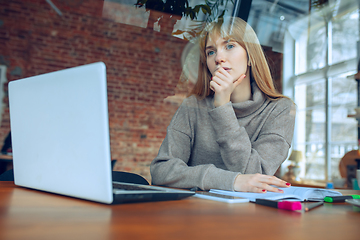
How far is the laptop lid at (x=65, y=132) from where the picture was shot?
1.45 feet

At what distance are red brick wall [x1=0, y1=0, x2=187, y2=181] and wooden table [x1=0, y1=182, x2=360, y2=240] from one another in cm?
385

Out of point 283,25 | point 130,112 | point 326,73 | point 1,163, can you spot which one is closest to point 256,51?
point 1,163

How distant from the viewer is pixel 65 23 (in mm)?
4223

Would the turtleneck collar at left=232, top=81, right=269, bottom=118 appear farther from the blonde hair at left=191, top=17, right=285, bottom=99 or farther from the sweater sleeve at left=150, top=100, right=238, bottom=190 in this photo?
the sweater sleeve at left=150, top=100, right=238, bottom=190

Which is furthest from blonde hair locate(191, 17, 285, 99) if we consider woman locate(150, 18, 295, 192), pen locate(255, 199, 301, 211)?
pen locate(255, 199, 301, 211)

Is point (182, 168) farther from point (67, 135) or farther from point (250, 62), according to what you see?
point (250, 62)

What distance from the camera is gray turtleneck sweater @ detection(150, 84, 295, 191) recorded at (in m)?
0.92

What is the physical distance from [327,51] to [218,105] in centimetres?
405

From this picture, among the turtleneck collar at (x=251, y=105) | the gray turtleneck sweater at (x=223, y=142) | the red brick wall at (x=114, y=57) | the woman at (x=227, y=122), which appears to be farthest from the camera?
the red brick wall at (x=114, y=57)

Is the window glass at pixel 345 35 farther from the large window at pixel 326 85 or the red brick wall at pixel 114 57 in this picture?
the red brick wall at pixel 114 57

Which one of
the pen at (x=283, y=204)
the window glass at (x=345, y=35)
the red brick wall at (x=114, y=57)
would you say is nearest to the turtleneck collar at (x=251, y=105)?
the pen at (x=283, y=204)

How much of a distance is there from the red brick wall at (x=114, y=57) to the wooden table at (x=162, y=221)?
3845 millimetres

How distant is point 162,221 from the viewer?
1.30 feet

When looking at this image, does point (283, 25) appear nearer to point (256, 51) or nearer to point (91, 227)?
point (256, 51)
